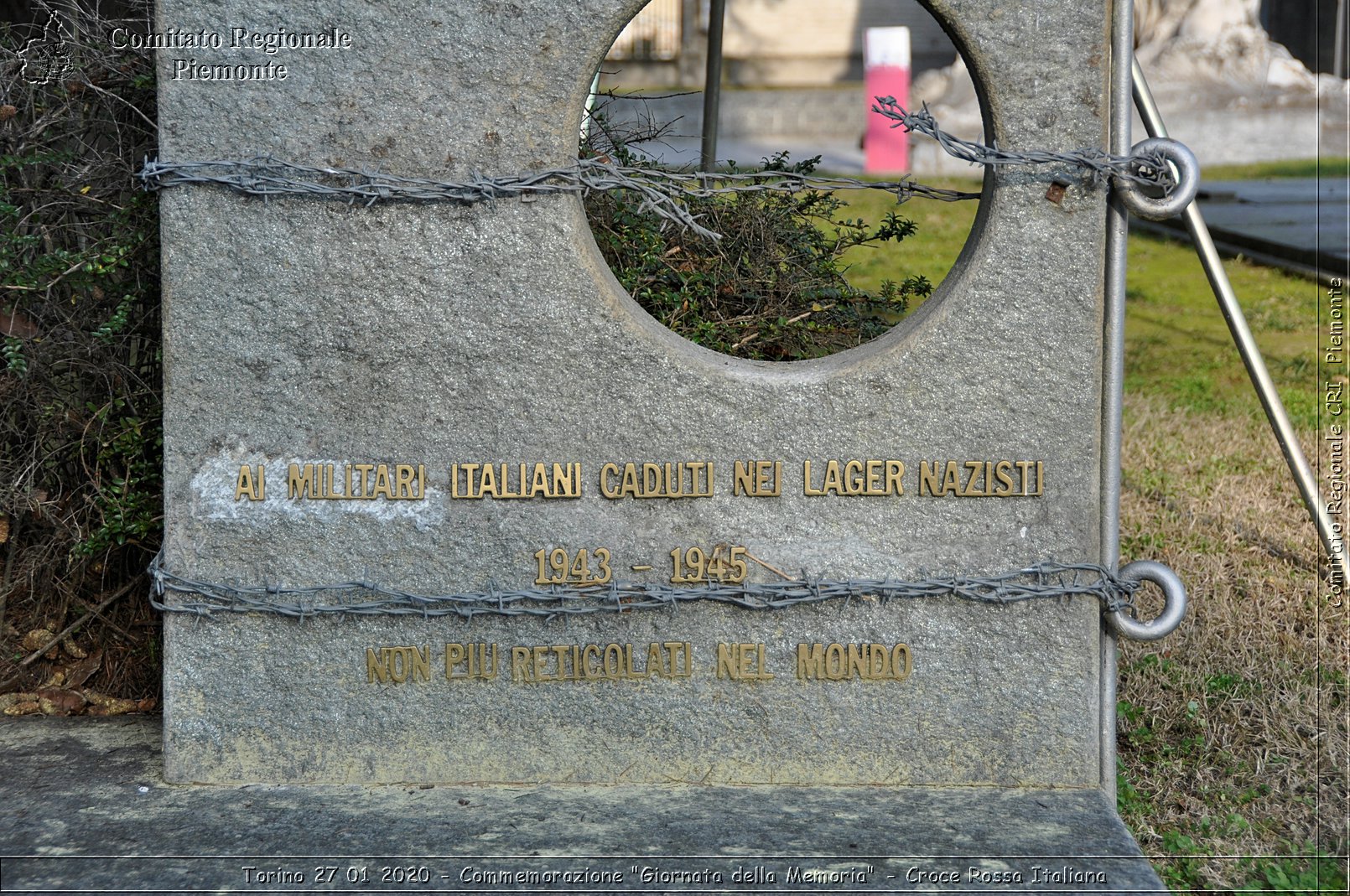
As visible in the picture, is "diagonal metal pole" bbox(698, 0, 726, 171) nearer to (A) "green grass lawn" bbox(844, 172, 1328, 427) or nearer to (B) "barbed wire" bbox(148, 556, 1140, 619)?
(A) "green grass lawn" bbox(844, 172, 1328, 427)

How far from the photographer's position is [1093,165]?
→ 277 centimetres

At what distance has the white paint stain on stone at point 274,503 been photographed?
2896 mm

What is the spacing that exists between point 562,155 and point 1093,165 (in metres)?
1.21

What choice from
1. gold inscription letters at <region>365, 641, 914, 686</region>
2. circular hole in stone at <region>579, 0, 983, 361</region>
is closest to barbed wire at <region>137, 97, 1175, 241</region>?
circular hole in stone at <region>579, 0, 983, 361</region>

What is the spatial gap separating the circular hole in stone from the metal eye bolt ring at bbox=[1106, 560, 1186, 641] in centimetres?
108

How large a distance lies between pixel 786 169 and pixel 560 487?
1794 millimetres

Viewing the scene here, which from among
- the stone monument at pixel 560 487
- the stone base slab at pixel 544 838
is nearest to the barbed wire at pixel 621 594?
the stone monument at pixel 560 487

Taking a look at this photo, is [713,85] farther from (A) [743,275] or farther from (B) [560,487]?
(B) [560,487]

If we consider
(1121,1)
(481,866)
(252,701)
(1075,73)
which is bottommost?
(481,866)

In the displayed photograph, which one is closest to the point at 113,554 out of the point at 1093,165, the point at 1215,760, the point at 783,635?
the point at 783,635

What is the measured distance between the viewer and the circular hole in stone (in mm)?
4047

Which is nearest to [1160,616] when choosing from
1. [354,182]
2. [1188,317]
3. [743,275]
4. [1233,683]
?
[1233,683]

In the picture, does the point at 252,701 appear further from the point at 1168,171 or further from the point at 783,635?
the point at 1168,171

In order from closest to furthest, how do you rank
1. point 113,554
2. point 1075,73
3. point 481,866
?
point 481,866, point 1075,73, point 113,554
